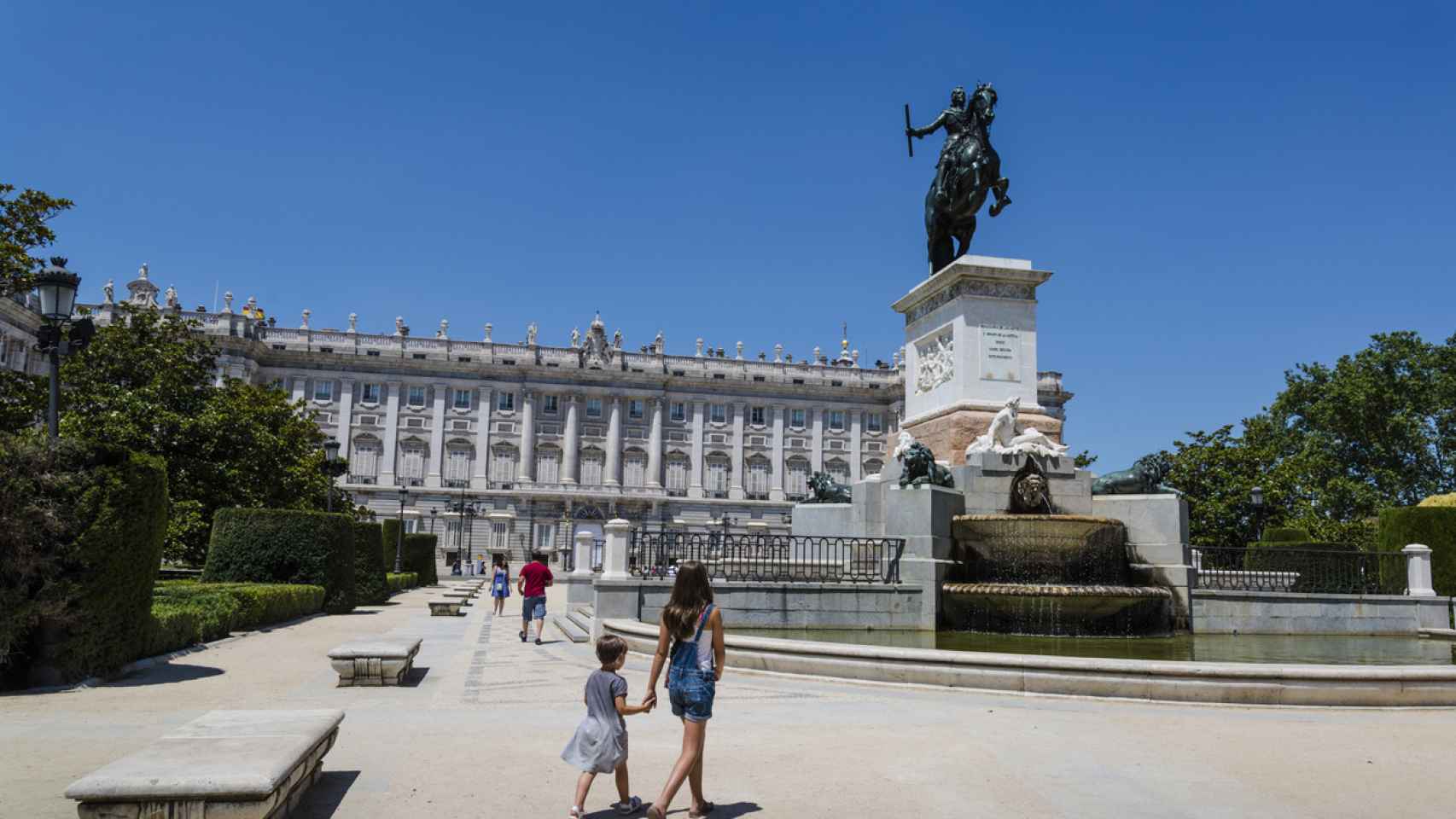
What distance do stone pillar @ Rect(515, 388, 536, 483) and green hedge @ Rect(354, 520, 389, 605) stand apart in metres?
54.7

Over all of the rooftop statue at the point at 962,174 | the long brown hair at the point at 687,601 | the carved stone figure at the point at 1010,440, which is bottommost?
the long brown hair at the point at 687,601

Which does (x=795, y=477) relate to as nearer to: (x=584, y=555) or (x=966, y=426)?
(x=584, y=555)

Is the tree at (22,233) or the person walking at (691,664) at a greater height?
the tree at (22,233)

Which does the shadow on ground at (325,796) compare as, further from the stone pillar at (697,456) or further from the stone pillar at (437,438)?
the stone pillar at (697,456)

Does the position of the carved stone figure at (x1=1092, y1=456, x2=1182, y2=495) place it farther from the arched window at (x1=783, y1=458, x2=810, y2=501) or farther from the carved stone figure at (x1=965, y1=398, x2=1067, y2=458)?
the arched window at (x1=783, y1=458, x2=810, y2=501)

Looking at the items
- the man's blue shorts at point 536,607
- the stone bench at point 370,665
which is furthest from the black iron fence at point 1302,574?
the stone bench at point 370,665

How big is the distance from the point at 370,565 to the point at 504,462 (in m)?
56.5

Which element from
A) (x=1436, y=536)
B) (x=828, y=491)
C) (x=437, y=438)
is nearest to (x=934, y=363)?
(x=828, y=491)

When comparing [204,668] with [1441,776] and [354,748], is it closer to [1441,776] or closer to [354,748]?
[354,748]

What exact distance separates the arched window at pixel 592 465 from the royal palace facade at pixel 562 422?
99mm

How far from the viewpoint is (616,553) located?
13.7m

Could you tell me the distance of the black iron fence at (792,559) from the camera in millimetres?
14227

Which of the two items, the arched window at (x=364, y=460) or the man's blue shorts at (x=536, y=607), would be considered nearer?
the man's blue shorts at (x=536, y=607)

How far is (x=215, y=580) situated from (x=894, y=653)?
16.3 metres
